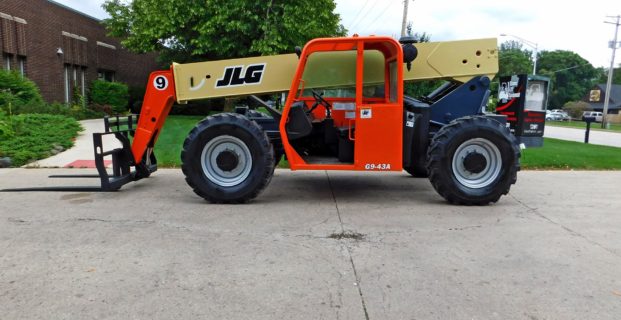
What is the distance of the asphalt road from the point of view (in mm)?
3369

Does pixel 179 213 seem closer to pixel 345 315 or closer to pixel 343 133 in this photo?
pixel 343 133

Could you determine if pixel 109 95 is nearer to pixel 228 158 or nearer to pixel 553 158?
pixel 228 158

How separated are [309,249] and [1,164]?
7991mm

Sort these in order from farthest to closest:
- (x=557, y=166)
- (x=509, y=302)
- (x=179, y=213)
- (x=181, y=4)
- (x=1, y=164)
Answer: (x=181, y=4) < (x=557, y=166) < (x=1, y=164) < (x=179, y=213) < (x=509, y=302)

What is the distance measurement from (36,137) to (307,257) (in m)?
9.57

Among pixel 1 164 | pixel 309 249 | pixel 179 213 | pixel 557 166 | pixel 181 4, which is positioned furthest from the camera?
pixel 181 4

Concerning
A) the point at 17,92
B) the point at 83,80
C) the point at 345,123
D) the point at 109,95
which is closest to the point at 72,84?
the point at 83,80

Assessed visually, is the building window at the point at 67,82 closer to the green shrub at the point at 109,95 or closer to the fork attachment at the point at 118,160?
the green shrub at the point at 109,95

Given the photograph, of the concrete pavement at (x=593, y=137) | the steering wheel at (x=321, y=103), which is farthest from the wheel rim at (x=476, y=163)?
the concrete pavement at (x=593, y=137)

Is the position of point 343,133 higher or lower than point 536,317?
higher

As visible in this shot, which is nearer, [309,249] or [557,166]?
[309,249]

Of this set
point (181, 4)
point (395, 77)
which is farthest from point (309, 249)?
point (181, 4)

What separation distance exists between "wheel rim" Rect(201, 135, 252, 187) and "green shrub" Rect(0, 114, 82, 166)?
18.6 ft

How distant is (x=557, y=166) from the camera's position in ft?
33.0
